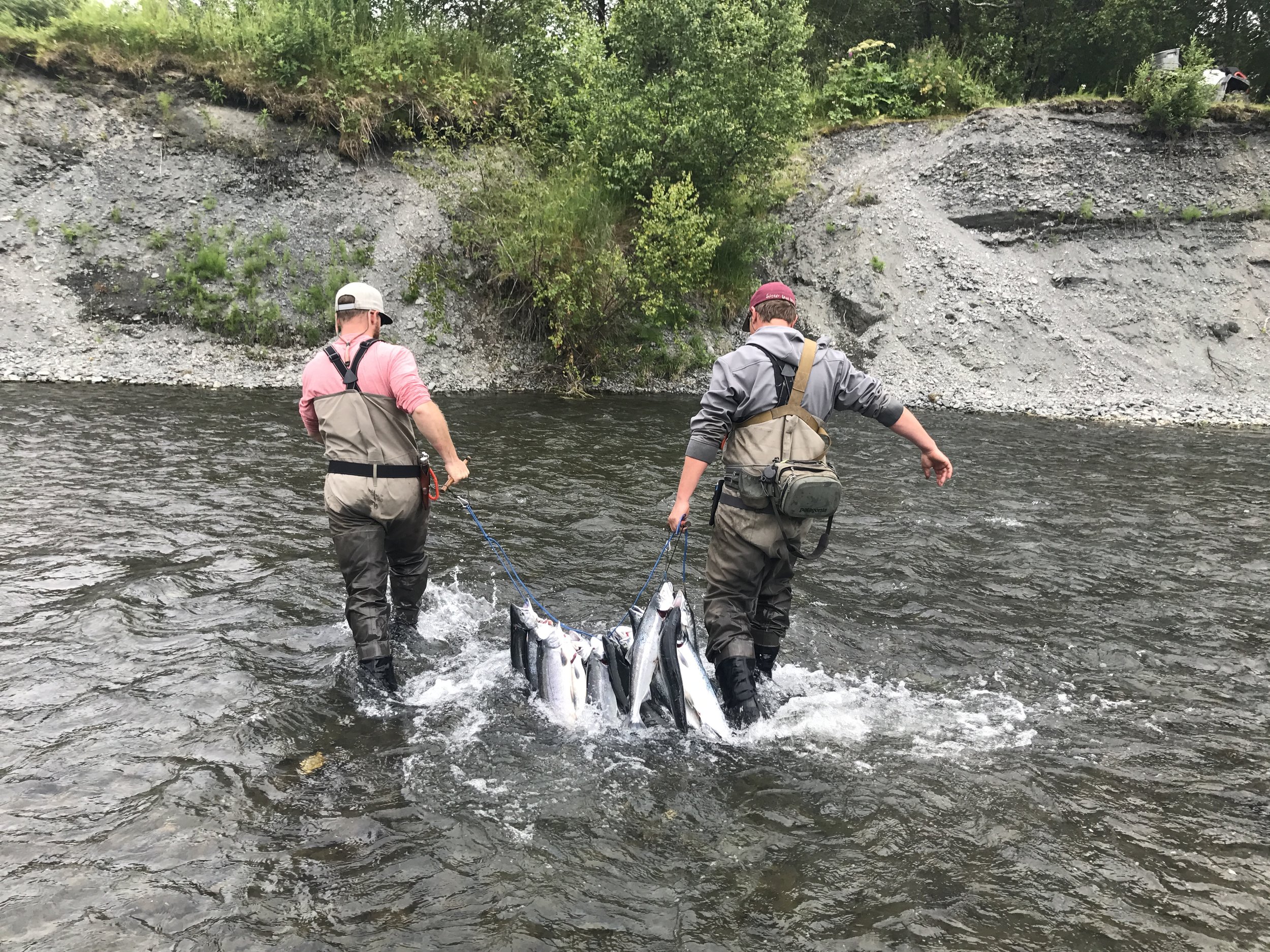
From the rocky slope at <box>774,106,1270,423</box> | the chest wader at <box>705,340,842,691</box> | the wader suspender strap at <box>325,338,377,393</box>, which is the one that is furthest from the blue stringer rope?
the rocky slope at <box>774,106,1270,423</box>

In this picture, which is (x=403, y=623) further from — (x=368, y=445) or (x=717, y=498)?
(x=717, y=498)

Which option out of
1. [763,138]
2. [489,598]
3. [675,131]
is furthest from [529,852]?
[763,138]

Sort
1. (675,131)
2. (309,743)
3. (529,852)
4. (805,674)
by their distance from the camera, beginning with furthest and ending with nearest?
(675,131) < (805,674) < (309,743) < (529,852)

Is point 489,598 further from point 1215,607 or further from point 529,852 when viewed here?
point 1215,607

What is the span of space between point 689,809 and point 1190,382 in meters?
20.8

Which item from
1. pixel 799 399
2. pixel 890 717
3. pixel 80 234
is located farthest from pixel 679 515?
pixel 80 234

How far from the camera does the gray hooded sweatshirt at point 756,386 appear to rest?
17.4 feet

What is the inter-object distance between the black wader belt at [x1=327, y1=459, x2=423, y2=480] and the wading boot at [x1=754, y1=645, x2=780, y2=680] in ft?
9.76

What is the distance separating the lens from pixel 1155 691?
5926 millimetres

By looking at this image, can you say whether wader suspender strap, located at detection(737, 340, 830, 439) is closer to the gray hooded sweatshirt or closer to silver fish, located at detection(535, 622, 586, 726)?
the gray hooded sweatshirt

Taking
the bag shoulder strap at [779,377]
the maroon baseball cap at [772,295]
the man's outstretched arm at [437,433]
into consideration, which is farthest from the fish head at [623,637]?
the maroon baseball cap at [772,295]

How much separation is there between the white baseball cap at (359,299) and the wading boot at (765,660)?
3.66 meters

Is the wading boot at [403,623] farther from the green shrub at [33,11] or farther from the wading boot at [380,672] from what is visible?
the green shrub at [33,11]

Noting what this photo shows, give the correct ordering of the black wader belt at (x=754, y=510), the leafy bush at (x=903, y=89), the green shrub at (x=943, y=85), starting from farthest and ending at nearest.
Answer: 1. the leafy bush at (x=903, y=89)
2. the green shrub at (x=943, y=85)
3. the black wader belt at (x=754, y=510)
